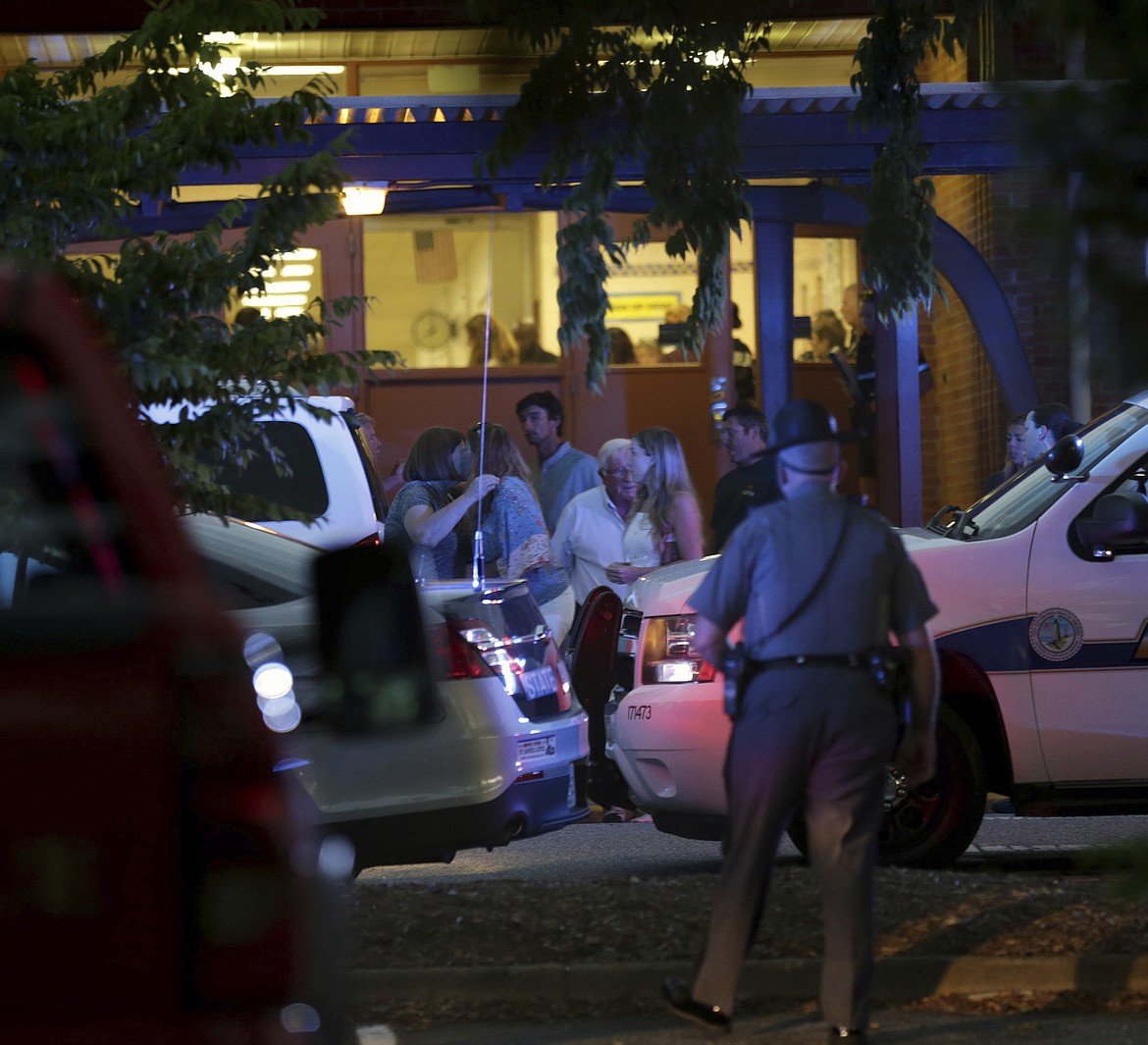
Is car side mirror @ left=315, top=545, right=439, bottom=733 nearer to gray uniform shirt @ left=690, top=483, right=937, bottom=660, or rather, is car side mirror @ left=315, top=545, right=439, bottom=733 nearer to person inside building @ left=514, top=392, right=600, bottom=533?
gray uniform shirt @ left=690, top=483, right=937, bottom=660

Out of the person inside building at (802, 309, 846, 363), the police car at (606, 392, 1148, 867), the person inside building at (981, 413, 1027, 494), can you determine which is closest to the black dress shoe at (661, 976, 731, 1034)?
the police car at (606, 392, 1148, 867)

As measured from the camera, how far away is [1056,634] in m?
8.05

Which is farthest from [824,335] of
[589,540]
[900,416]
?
[589,540]

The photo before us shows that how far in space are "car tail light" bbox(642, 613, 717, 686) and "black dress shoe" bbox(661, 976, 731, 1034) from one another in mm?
2299

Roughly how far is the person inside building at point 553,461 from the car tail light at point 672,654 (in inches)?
133

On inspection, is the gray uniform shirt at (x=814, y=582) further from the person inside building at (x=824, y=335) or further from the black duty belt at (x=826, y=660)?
the person inside building at (x=824, y=335)

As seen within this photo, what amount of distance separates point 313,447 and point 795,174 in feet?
11.9

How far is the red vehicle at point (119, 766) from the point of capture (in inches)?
80.7

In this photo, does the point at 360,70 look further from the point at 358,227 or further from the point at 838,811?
the point at 838,811

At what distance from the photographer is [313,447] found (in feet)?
33.3

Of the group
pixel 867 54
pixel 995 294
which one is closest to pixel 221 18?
pixel 867 54

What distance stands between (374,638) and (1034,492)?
6399mm

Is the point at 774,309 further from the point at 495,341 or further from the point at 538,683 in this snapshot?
the point at 538,683

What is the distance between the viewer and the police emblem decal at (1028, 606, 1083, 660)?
26.3 feet
